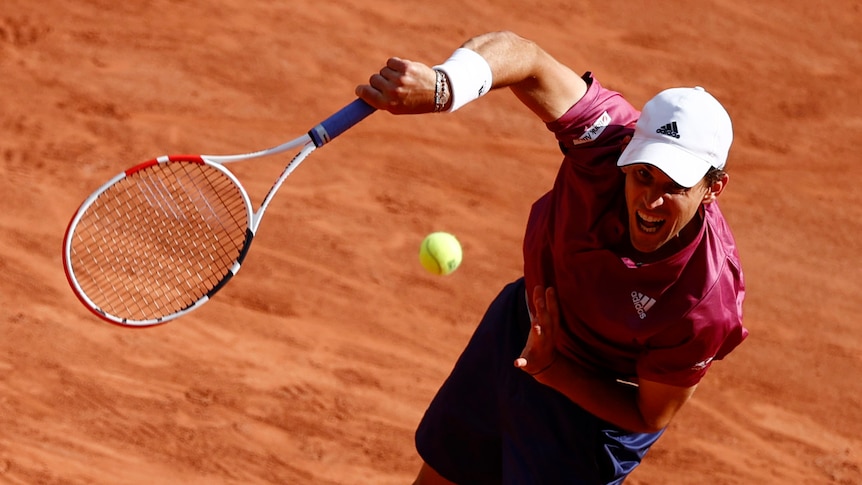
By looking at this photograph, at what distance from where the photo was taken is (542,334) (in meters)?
3.50

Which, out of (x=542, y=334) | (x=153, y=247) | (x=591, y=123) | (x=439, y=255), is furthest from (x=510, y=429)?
(x=153, y=247)

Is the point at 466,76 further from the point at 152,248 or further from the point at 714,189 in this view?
the point at 152,248

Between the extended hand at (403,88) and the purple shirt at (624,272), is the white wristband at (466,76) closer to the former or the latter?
the extended hand at (403,88)

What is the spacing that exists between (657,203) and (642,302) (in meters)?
0.39

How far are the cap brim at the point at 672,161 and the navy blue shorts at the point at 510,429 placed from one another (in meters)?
1.08

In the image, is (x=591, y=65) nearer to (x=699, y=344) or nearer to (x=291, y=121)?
(x=291, y=121)

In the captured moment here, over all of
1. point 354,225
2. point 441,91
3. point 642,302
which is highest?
point 441,91

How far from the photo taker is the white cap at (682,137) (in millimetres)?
3092

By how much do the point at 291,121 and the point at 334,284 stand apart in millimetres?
1195

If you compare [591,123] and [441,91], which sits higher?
[441,91]

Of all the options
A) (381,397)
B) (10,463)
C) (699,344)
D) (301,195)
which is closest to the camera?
(699,344)

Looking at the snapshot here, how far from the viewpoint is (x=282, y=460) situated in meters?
4.89

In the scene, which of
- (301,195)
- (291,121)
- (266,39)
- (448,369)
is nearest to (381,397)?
(448,369)

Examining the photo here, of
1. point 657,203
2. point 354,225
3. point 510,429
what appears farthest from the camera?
point 354,225
